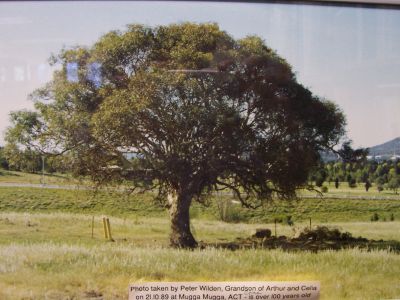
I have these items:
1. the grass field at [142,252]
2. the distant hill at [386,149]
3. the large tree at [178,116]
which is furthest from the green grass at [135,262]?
the distant hill at [386,149]

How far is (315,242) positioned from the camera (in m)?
2.96

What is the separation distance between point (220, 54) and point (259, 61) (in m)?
0.24

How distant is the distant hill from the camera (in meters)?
2.94

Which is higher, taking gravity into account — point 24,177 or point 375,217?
point 24,177

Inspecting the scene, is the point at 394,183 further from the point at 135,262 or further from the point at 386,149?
the point at 135,262

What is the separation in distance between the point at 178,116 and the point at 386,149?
136cm

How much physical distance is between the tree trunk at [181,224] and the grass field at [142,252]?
0.05m

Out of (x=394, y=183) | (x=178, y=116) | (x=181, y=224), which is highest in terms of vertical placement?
(x=178, y=116)

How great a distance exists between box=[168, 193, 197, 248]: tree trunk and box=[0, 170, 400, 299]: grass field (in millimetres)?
45

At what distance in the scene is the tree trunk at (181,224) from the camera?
2846 mm

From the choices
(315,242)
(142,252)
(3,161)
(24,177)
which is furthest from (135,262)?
(315,242)

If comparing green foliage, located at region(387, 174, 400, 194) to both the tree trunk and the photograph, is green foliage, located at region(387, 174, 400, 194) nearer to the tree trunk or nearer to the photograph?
the photograph

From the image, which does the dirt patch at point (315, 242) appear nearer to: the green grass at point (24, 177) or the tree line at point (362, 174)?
the tree line at point (362, 174)

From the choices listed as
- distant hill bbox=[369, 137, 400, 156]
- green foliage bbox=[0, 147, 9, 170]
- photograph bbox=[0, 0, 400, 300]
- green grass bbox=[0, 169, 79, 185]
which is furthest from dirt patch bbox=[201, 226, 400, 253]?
green foliage bbox=[0, 147, 9, 170]
